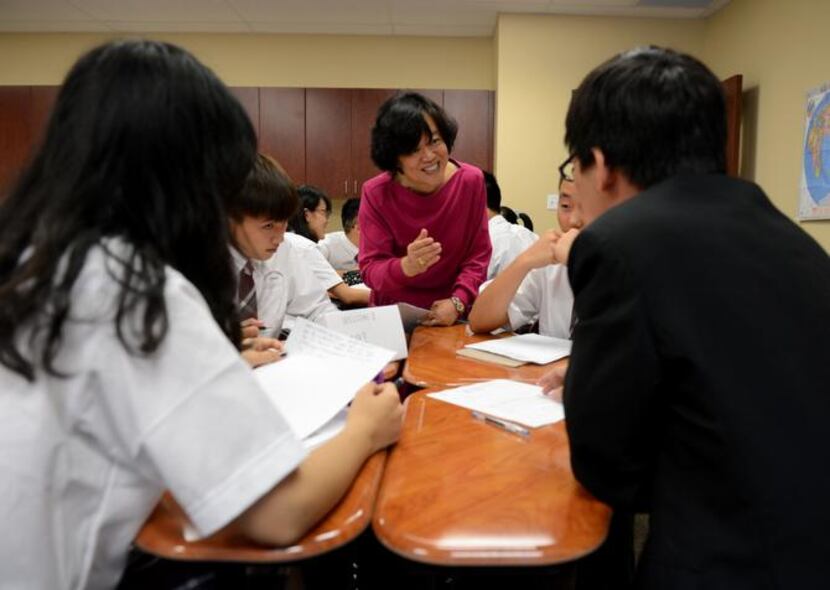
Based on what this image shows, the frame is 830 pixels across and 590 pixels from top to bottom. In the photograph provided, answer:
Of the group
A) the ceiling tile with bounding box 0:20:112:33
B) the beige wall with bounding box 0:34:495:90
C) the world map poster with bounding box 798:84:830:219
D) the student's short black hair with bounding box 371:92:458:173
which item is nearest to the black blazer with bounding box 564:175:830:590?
the student's short black hair with bounding box 371:92:458:173

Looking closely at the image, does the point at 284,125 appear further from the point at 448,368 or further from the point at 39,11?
the point at 448,368

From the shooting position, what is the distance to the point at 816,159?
3.27 metres

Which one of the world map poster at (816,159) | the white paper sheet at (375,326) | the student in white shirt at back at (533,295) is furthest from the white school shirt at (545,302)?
the world map poster at (816,159)

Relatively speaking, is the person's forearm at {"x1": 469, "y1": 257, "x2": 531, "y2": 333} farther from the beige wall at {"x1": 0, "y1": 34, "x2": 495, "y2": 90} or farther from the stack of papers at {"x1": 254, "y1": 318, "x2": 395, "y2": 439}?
the beige wall at {"x1": 0, "y1": 34, "x2": 495, "y2": 90}

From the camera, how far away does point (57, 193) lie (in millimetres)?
669

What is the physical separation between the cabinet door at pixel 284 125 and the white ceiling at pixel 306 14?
1.84 ft

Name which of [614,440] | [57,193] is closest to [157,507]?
[57,193]

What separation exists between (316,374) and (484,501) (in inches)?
16.4

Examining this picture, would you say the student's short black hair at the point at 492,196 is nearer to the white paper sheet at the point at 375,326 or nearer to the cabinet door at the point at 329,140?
the white paper sheet at the point at 375,326

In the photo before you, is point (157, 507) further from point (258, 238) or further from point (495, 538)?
point (258, 238)

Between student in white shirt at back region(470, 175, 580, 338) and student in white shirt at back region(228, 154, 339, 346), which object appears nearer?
student in white shirt at back region(228, 154, 339, 346)

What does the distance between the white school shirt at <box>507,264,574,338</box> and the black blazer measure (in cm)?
110

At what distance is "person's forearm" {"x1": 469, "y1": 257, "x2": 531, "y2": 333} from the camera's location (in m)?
1.80

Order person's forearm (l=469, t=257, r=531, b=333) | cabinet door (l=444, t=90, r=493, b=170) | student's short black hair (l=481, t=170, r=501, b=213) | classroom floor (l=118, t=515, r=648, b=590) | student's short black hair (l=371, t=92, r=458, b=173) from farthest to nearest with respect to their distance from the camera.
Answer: cabinet door (l=444, t=90, r=493, b=170) < student's short black hair (l=481, t=170, r=501, b=213) < student's short black hair (l=371, t=92, r=458, b=173) < person's forearm (l=469, t=257, r=531, b=333) < classroom floor (l=118, t=515, r=648, b=590)
